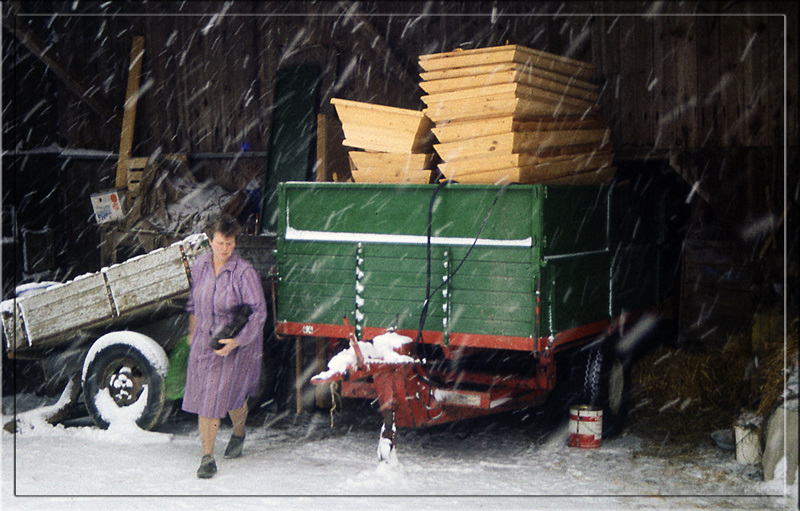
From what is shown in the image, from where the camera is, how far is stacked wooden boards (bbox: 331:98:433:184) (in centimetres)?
732

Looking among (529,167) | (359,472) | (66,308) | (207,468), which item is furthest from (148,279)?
Answer: (529,167)

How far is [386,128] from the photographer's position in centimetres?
744

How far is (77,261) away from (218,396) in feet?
21.3

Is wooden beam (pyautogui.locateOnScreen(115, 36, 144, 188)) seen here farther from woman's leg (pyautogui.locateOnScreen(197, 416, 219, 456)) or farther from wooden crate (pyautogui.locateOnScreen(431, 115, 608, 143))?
woman's leg (pyautogui.locateOnScreen(197, 416, 219, 456))

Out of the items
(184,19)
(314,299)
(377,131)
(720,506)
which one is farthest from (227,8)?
(720,506)

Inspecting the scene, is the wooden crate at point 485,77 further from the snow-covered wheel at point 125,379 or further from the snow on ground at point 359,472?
the snow-covered wheel at point 125,379

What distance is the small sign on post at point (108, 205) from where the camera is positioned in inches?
445

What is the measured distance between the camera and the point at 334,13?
1091 cm

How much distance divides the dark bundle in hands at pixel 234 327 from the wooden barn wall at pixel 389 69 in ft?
14.3

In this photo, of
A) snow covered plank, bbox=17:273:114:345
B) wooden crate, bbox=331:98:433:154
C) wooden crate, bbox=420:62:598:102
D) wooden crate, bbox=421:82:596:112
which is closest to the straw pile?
wooden crate, bbox=421:82:596:112

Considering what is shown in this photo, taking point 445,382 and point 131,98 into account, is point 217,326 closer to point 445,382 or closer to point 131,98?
point 445,382

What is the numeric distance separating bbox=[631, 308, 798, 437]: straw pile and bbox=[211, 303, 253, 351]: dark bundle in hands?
399 centimetres

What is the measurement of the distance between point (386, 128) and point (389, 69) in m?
3.43

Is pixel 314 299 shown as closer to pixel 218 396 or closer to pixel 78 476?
pixel 218 396
